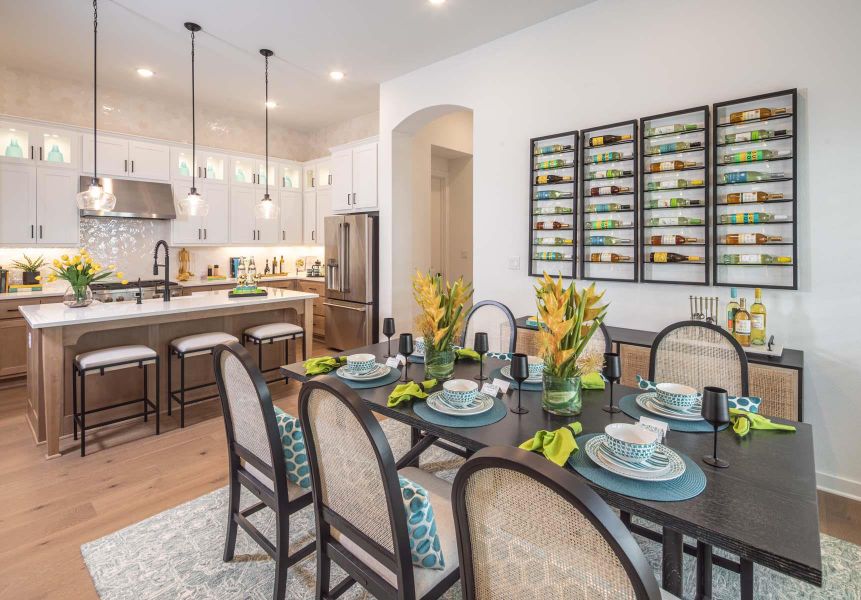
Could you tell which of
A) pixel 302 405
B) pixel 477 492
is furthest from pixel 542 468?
pixel 302 405

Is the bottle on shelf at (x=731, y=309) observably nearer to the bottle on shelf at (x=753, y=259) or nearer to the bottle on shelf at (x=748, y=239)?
the bottle on shelf at (x=753, y=259)

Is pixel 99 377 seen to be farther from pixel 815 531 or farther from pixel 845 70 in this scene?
pixel 845 70

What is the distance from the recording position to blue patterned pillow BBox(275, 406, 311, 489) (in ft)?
5.30

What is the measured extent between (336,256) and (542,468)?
522cm

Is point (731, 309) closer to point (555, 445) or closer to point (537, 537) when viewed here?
point (555, 445)

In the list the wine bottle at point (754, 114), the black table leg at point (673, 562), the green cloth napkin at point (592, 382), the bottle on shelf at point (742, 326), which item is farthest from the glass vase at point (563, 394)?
the wine bottle at point (754, 114)

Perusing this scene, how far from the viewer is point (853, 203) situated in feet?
7.92

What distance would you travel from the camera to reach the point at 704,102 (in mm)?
2863

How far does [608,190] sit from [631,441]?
93.9 inches

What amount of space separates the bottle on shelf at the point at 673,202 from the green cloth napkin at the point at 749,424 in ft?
5.76

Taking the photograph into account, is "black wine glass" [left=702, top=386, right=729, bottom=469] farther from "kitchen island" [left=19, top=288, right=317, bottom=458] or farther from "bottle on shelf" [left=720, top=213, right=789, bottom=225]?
"kitchen island" [left=19, top=288, right=317, bottom=458]

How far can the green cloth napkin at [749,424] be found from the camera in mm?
1445

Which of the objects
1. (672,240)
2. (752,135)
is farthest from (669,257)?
(752,135)

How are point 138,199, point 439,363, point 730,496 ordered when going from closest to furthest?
point 730,496 < point 439,363 < point 138,199
